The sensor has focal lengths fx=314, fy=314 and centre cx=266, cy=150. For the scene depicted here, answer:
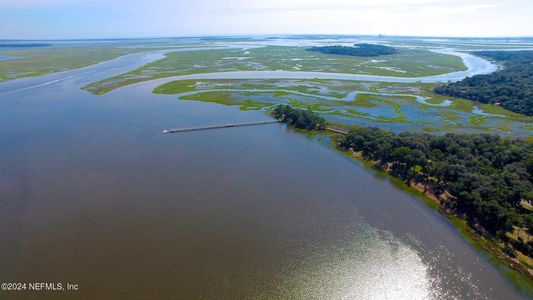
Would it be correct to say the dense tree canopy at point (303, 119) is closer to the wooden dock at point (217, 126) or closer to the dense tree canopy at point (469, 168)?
the wooden dock at point (217, 126)

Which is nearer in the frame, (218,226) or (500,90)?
(218,226)

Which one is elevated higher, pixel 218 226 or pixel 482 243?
pixel 218 226

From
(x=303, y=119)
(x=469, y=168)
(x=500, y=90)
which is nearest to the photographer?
(x=469, y=168)

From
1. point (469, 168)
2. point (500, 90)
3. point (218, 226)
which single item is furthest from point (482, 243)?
point (500, 90)

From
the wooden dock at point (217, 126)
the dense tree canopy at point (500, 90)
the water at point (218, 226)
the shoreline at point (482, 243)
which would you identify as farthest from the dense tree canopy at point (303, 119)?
the dense tree canopy at point (500, 90)

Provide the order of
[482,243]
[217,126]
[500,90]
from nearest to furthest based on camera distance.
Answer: [482,243]
[217,126]
[500,90]

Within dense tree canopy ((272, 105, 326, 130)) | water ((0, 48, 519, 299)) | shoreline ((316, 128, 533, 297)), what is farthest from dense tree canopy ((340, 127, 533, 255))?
dense tree canopy ((272, 105, 326, 130))

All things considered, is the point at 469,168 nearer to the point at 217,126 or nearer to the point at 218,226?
the point at 218,226
